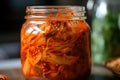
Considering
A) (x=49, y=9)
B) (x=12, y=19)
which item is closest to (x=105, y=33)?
(x=49, y=9)

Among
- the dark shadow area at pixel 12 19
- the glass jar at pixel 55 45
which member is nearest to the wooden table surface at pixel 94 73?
the glass jar at pixel 55 45

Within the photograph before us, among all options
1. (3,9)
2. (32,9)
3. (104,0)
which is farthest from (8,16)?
(32,9)

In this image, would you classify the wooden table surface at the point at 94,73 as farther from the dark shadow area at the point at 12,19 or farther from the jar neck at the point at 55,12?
the dark shadow area at the point at 12,19

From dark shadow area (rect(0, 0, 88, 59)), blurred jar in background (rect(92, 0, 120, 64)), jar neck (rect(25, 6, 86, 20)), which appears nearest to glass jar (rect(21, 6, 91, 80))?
jar neck (rect(25, 6, 86, 20))

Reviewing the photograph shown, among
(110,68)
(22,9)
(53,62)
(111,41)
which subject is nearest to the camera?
(53,62)

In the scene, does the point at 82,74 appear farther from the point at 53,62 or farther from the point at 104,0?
the point at 104,0

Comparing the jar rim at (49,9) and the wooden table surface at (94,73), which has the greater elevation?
the jar rim at (49,9)
